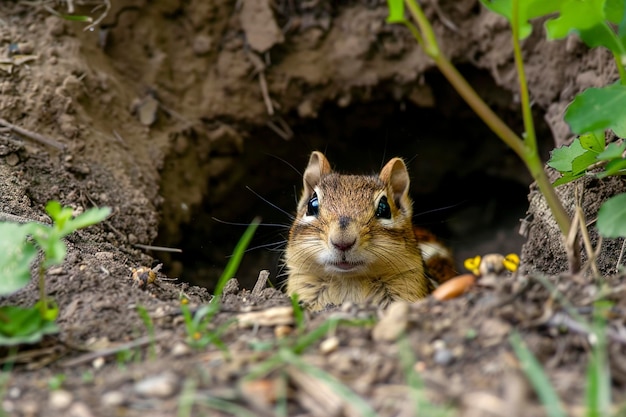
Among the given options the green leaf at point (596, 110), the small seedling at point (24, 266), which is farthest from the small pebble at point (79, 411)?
the green leaf at point (596, 110)

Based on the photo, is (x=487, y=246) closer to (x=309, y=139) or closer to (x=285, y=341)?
(x=309, y=139)

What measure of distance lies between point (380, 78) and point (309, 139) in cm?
92

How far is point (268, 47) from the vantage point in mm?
5918

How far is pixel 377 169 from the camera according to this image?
25.5 feet

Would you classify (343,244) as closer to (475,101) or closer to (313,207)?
(313,207)

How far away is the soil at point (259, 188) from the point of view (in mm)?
2152

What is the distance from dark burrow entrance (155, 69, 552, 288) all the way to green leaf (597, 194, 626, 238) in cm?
291

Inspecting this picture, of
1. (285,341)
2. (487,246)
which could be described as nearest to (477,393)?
(285,341)

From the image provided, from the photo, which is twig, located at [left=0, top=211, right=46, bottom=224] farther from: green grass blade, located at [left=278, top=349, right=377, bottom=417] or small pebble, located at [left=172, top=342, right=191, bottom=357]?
green grass blade, located at [left=278, top=349, right=377, bottom=417]

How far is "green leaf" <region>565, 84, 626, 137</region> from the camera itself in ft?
8.97

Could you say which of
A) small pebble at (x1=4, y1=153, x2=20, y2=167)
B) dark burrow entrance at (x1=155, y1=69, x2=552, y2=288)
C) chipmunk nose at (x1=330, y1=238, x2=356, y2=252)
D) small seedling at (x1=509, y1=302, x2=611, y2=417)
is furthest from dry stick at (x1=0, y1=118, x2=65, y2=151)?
small seedling at (x1=509, y1=302, x2=611, y2=417)

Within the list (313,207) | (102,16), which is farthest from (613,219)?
(102,16)

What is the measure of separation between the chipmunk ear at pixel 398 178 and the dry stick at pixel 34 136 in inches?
84.5

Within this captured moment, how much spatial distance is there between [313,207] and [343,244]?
0.66 metres
